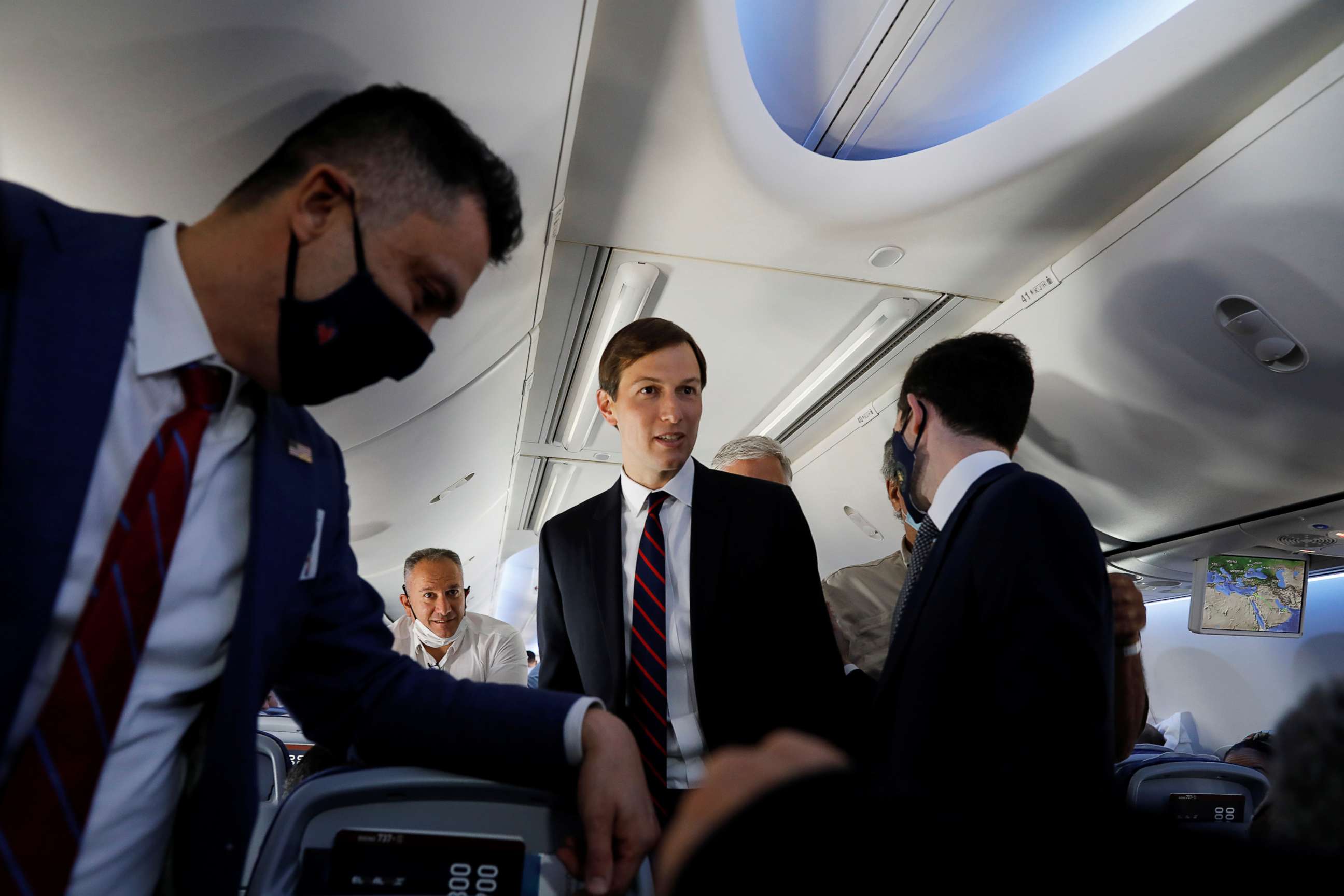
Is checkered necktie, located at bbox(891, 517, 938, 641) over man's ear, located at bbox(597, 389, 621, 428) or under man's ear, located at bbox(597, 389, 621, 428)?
under

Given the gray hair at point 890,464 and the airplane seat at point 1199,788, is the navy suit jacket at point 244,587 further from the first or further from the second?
the airplane seat at point 1199,788

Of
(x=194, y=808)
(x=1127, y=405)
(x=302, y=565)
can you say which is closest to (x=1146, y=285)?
(x=1127, y=405)

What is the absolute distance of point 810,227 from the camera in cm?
387

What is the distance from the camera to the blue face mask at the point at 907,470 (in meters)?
2.46

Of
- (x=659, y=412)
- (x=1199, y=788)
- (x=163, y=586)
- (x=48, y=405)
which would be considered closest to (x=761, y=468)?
(x=659, y=412)

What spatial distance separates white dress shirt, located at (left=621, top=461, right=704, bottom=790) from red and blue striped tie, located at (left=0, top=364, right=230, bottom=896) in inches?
46.5

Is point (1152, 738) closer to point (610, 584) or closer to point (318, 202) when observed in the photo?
point (610, 584)

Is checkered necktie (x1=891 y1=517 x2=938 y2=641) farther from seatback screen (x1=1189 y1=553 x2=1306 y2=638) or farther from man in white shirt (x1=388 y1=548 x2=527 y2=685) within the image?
seatback screen (x1=1189 y1=553 x2=1306 y2=638)

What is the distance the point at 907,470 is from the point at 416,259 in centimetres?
168

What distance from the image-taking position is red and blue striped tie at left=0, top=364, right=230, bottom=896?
0.94 metres

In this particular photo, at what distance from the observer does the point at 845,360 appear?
17.9ft

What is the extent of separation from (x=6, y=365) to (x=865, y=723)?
5.68ft

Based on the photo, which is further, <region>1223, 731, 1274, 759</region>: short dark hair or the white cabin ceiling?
<region>1223, 731, 1274, 759</region>: short dark hair

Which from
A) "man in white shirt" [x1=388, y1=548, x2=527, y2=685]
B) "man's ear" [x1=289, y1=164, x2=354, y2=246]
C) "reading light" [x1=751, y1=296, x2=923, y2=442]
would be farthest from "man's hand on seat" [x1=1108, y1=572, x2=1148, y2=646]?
"man in white shirt" [x1=388, y1=548, x2=527, y2=685]
